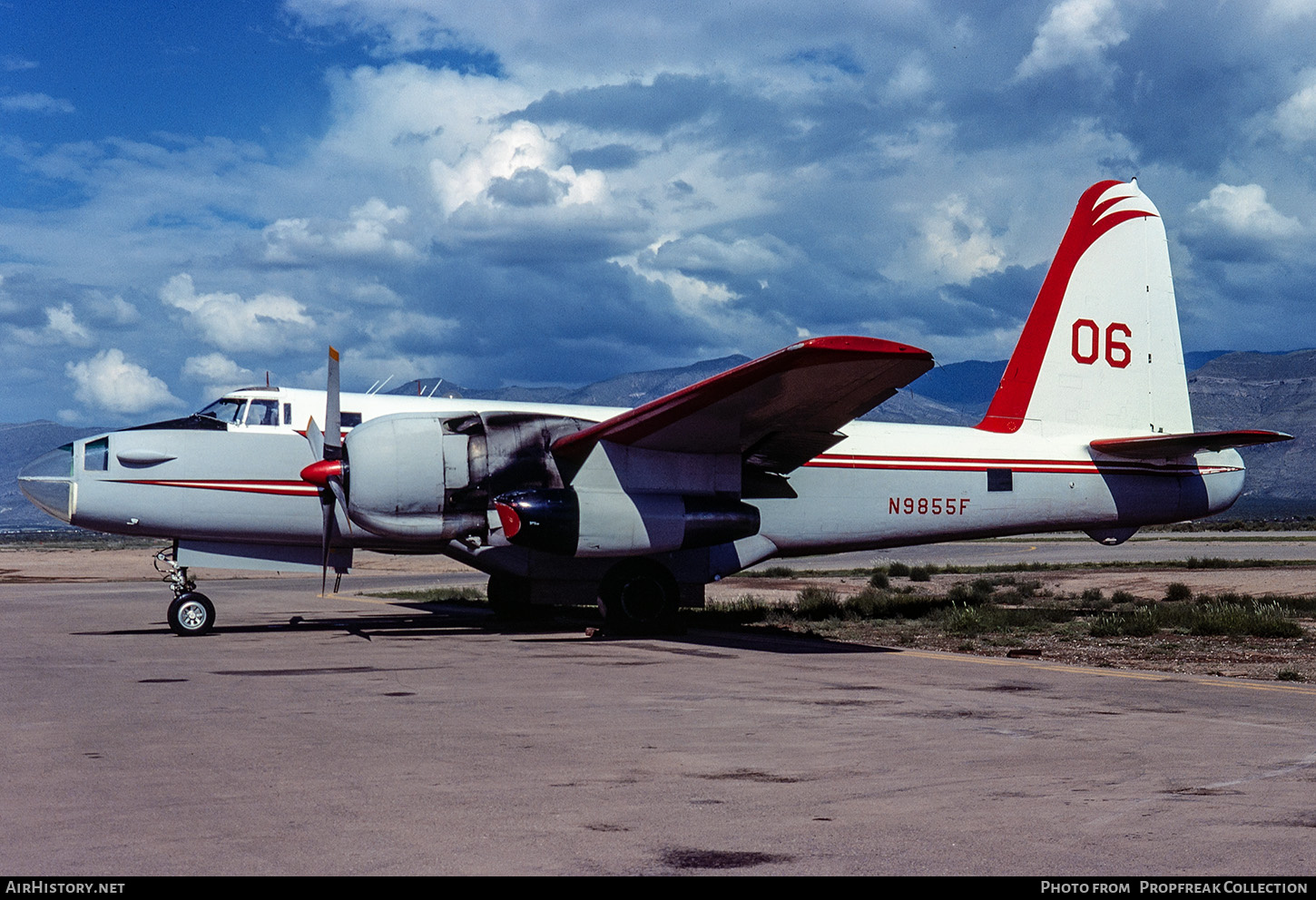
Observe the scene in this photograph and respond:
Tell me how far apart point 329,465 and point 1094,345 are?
47.3 feet

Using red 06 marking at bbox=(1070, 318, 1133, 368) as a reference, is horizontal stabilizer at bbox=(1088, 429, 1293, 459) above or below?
below

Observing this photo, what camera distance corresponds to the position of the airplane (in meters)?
16.8

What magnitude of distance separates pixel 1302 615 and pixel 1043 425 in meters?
5.55

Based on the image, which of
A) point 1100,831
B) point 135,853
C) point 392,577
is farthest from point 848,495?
point 392,577

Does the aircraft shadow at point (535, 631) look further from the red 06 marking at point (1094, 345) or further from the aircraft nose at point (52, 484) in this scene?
the red 06 marking at point (1094, 345)

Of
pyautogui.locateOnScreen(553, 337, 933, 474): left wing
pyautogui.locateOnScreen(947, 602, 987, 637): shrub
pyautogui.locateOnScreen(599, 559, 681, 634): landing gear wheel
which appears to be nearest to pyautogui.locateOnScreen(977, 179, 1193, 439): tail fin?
pyautogui.locateOnScreen(947, 602, 987, 637): shrub

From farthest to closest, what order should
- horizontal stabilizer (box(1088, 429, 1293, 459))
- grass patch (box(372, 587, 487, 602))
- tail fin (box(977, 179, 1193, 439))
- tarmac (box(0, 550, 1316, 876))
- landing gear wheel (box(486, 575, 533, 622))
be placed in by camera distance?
grass patch (box(372, 587, 487, 602)) → tail fin (box(977, 179, 1193, 439)) → landing gear wheel (box(486, 575, 533, 622)) → horizontal stabilizer (box(1088, 429, 1293, 459)) → tarmac (box(0, 550, 1316, 876))

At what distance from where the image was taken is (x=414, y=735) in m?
9.00

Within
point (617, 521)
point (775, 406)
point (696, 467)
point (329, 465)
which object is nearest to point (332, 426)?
point (329, 465)

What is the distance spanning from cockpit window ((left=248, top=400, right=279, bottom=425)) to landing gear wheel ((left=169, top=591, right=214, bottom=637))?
2.93m

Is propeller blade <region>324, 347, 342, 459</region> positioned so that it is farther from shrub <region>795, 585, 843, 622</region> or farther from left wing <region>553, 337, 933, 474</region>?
shrub <region>795, 585, 843, 622</region>

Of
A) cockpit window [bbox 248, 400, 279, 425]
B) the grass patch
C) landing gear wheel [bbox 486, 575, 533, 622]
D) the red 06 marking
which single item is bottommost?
the grass patch

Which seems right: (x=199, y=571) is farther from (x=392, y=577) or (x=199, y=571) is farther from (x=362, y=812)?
(x=362, y=812)

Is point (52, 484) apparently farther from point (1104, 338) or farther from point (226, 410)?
point (1104, 338)
